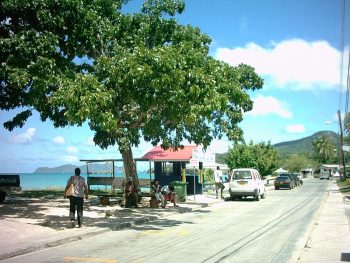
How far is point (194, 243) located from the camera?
11820 mm

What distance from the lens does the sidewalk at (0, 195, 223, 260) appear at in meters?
11.5

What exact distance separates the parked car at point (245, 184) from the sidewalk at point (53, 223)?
7288 millimetres

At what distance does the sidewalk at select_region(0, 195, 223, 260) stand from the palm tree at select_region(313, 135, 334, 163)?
139 m

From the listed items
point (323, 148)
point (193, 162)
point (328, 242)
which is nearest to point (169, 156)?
point (193, 162)

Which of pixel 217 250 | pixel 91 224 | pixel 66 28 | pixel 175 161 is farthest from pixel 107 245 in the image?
pixel 175 161

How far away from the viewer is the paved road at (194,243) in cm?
987

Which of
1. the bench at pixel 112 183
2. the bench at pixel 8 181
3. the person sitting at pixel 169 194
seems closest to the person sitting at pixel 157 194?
the person sitting at pixel 169 194

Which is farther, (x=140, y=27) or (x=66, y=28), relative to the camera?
(x=140, y=27)

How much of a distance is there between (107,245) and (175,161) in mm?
20764

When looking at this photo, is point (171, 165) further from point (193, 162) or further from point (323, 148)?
point (323, 148)

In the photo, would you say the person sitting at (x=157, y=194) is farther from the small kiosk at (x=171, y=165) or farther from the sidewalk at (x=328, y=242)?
the small kiosk at (x=171, y=165)

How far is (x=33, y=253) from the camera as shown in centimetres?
1070

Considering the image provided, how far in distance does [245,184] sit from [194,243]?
58.9 ft

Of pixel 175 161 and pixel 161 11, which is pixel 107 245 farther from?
pixel 175 161
